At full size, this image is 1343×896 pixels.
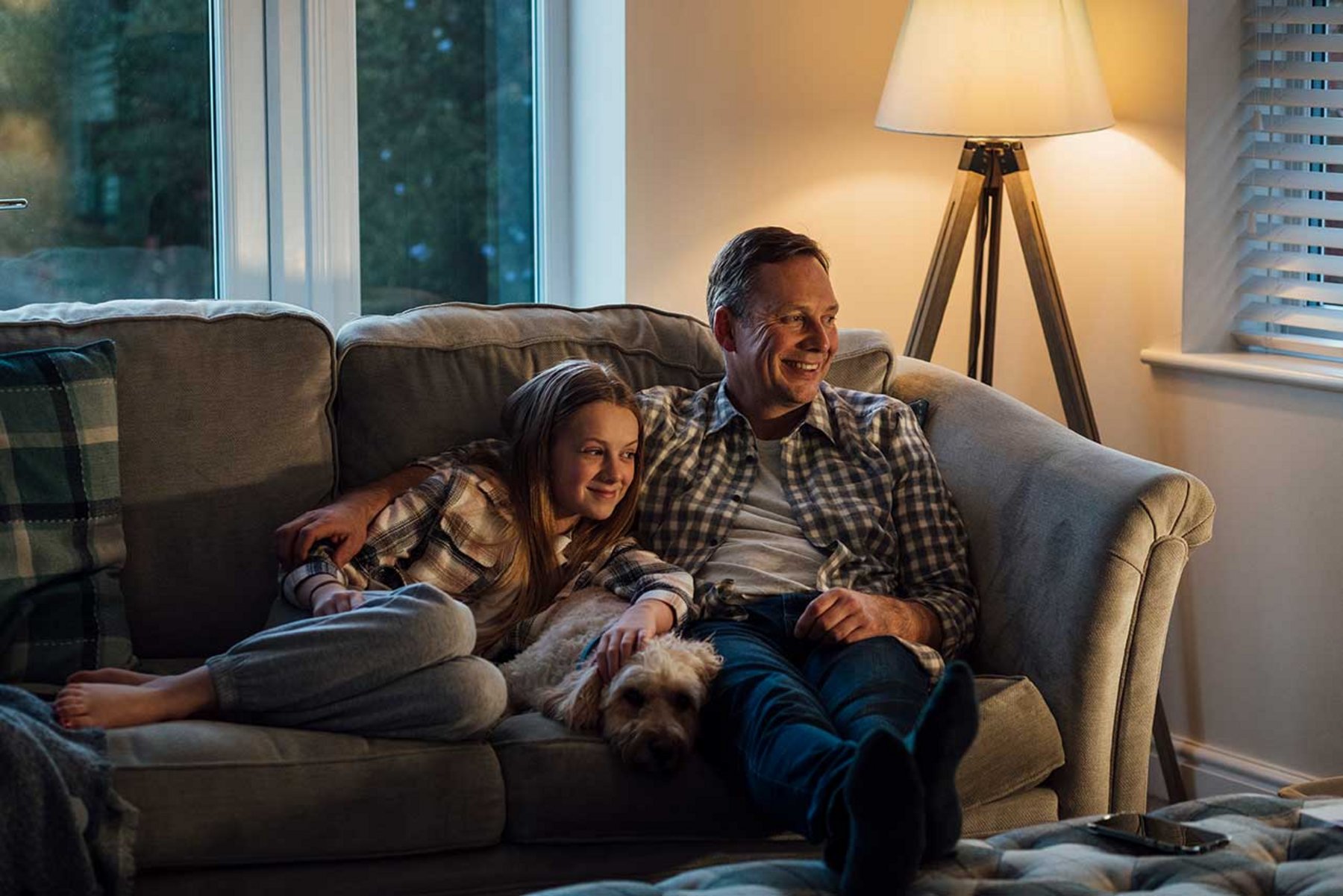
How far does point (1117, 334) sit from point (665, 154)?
3.30ft

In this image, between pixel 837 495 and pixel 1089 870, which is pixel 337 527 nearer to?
pixel 837 495

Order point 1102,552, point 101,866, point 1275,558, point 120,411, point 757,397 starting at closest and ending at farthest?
1. point 101,866
2. point 1102,552
3. point 120,411
4. point 757,397
5. point 1275,558

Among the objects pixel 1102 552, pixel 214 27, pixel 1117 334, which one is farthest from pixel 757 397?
pixel 214 27

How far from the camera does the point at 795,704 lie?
6.36 ft

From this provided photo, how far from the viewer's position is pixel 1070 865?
154cm

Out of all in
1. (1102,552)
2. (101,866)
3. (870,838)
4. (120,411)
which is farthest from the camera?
(120,411)

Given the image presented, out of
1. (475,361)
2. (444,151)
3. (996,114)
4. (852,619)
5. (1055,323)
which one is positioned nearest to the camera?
(852,619)

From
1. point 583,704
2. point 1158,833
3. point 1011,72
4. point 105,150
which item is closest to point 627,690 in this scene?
point 583,704

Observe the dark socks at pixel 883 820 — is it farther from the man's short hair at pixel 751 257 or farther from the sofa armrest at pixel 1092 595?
the man's short hair at pixel 751 257

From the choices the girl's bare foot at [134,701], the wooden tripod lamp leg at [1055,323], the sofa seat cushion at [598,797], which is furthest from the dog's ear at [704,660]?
the wooden tripod lamp leg at [1055,323]

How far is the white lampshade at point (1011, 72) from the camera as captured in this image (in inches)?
111

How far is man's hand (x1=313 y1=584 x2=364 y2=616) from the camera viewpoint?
2061mm

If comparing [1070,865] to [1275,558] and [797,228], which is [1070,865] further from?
[797,228]

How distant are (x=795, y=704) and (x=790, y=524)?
49cm
